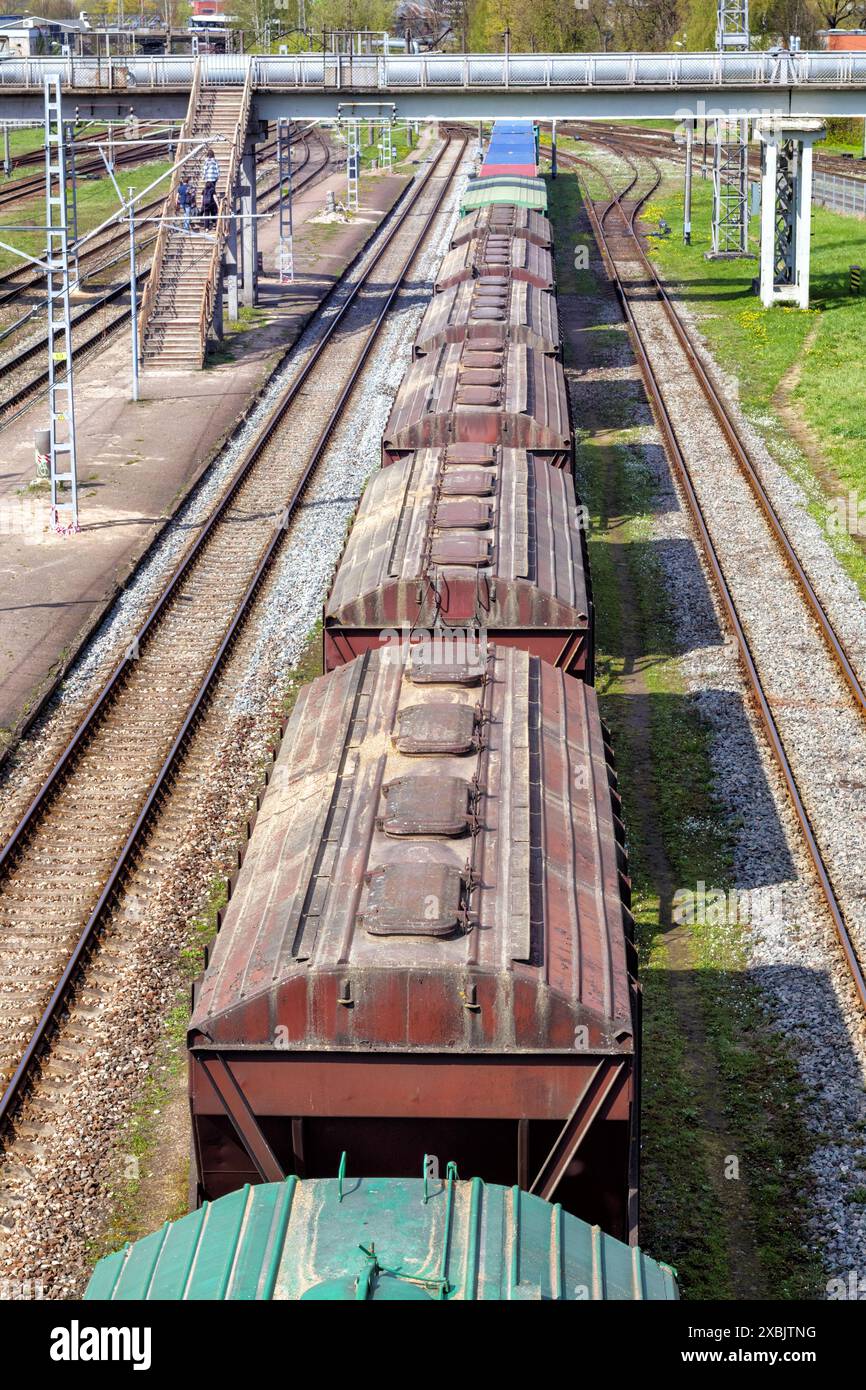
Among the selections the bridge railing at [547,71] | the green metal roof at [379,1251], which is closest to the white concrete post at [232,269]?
the bridge railing at [547,71]

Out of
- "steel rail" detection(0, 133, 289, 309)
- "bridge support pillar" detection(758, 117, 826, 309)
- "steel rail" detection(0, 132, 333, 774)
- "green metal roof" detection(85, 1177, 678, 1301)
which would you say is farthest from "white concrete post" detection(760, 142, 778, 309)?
"green metal roof" detection(85, 1177, 678, 1301)

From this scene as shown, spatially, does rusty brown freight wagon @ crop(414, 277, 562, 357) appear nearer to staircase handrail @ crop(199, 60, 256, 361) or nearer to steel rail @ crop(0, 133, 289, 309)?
staircase handrail @ crop(199, 60, 256, 361)

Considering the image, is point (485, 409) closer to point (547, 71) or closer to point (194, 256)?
point (194, 256)

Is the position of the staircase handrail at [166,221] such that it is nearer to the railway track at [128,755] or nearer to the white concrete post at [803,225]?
the railway track at [128,755]

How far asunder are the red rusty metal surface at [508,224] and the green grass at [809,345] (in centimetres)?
664

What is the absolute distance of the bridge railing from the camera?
160ft

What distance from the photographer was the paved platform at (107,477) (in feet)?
87.6

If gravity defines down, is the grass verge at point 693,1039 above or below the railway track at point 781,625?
below

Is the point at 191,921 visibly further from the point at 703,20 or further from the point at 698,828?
the point at 703,20

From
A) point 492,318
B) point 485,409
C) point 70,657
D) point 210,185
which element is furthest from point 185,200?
point 70,657

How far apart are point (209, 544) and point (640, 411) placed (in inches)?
571

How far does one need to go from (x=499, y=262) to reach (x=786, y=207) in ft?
64.6
